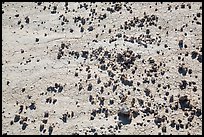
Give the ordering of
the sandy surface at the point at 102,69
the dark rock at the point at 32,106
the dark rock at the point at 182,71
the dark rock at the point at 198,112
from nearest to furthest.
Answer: the dark rock at the point at 198,112 < the sandy surface at the point at 102,69 < the dark rock at the point at 32,106 < the dark rock at the point at 182,71

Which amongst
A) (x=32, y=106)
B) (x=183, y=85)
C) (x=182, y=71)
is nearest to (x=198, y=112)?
(x=183, y=85)

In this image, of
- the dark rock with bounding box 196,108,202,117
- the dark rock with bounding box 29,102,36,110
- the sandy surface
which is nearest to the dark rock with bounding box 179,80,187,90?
the sandy surface

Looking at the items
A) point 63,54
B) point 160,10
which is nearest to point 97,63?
point 63,54

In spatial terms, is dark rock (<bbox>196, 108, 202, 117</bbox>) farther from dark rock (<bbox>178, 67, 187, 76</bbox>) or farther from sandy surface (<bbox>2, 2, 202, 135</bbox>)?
dark rock (<bbox>178, 67, 187, 76</bbox>)

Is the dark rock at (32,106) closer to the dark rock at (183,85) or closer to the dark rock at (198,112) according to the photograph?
the dark rock at (183,85)

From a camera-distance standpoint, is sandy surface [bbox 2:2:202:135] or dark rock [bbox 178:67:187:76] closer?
sandy surface [bbox 2:2:202:135]

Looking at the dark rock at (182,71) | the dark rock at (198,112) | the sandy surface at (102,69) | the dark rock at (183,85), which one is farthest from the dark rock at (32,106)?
the dark rock at (198,112)

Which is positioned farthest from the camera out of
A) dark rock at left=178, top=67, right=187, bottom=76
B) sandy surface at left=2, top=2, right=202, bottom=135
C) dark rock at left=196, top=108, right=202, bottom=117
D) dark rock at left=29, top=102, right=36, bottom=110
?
dark rock at left=178, top=67, right=187, bottom=76

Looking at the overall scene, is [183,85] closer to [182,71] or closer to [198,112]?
[182,71]

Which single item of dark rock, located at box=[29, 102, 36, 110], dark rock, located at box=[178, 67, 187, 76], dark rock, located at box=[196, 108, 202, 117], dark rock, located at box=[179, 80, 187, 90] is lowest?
dark rock, located at box=[29, 102, 36, 110]

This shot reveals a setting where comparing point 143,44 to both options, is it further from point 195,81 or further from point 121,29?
point 195,81
